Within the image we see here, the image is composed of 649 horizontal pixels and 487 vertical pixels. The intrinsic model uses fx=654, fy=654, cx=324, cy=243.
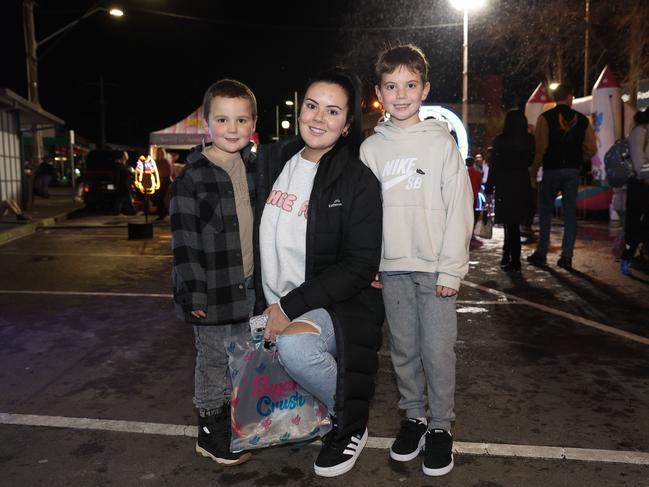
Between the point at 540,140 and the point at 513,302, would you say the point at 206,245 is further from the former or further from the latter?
the point at 540,140

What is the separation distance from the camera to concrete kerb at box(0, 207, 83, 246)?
39.9 ft

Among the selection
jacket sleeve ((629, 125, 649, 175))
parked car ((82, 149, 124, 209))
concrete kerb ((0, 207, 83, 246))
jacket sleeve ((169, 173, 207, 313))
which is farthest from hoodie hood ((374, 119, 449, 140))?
parked car ((82, 149, 124, 209))

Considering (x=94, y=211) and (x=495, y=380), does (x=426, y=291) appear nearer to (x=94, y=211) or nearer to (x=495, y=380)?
(x=495, y=380)

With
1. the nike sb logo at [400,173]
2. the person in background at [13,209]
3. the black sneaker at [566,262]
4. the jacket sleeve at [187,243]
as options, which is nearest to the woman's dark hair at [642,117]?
the black sneaker at [566,262]

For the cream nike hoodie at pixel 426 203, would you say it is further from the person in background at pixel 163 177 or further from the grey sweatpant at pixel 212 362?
the person in background at pixel 163 177

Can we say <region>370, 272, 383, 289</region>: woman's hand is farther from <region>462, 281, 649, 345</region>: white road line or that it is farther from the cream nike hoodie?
<region>462, 281, 649, 345</region>: white road line

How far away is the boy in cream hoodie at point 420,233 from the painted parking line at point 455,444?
23cm

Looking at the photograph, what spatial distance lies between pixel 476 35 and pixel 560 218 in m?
18.5

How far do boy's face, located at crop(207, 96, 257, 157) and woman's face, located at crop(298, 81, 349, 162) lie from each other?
0.30 meters

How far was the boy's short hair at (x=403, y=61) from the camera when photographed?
9.82 feet

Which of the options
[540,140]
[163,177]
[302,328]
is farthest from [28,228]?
[302,328]

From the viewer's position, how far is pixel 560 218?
15.1 meters

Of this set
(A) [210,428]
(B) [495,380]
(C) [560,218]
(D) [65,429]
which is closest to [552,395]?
(B) [495,380]

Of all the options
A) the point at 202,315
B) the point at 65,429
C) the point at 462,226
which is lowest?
the point at 65,429
